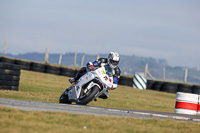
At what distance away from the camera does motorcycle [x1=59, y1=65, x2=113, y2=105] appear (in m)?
11.2

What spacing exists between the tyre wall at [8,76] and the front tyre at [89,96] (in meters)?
5.33

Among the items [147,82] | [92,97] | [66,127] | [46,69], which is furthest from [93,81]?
[46,69]

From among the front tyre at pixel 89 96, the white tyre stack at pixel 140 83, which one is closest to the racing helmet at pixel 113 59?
the front tyre at pixel 89 96

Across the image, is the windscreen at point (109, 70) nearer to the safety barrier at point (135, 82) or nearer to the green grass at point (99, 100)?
the green grass at point (99, 100)

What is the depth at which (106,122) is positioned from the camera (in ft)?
23.3

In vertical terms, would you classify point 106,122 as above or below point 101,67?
below

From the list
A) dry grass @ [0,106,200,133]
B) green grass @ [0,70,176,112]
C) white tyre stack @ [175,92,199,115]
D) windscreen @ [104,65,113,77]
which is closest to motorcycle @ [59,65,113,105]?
windscreen @ [104,65,113,77]

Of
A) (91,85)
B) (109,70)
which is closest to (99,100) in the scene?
(109,70)

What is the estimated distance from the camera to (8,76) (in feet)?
52.2

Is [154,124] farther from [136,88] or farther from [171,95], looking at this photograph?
[136,88]

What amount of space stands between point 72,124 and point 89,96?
179 inches

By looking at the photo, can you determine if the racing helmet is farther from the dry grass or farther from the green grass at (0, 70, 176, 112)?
the dry grass

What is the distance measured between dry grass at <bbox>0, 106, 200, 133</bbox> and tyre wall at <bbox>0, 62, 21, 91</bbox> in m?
8.72

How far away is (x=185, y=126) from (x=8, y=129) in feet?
12.8
